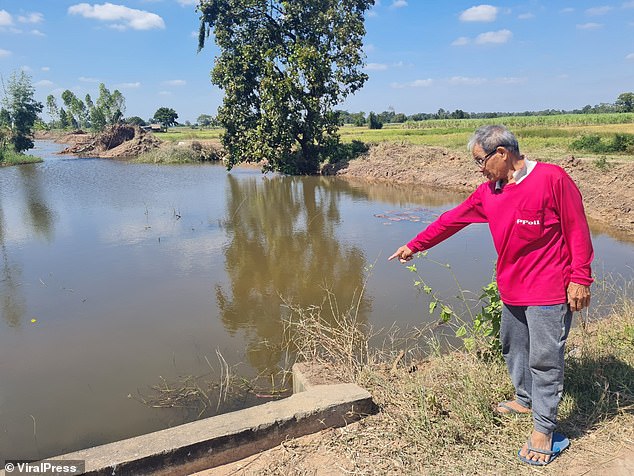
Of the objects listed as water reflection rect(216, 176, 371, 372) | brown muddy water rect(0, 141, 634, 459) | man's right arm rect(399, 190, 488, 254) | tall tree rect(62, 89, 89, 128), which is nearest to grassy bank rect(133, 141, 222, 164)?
brown muddy water rect(0, 141, 634, 459)

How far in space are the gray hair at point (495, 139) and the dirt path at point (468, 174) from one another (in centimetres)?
811

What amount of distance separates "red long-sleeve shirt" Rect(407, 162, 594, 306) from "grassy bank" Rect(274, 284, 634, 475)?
760 mm

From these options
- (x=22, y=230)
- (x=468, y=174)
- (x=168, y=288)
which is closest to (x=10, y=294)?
(x=168, y=288)

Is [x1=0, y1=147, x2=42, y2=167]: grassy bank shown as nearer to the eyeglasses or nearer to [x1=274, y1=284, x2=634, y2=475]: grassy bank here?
[x1=274, y1=284, x2=634, y2=475]: grassy bank

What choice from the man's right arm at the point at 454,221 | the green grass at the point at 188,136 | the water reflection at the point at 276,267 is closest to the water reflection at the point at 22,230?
the water reflection at the point at 276,267

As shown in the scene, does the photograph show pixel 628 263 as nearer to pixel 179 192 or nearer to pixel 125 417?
pixel 125 417

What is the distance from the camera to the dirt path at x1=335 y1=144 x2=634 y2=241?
10023 millimetres

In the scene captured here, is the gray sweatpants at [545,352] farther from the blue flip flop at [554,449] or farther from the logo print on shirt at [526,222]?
the logo print on shirt at [526,222]

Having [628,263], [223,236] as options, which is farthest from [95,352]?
[628,263]

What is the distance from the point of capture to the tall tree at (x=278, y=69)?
59.6 feet

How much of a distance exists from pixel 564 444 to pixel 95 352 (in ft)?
13.6

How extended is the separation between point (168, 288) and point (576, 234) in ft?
17.5

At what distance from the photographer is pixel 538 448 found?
229 centimetres

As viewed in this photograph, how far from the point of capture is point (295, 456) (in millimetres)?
2473
